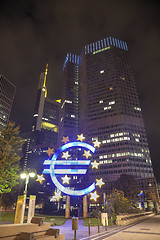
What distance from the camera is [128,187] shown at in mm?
63812

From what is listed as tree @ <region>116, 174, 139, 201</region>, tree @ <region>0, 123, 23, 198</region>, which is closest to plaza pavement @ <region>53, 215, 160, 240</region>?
tree @ <region>0, 123, 23, 198</region>

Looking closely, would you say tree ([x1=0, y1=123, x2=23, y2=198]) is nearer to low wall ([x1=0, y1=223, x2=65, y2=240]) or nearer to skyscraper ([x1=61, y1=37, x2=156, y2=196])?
low wall ([x1=0, y1=223, x2=65, y2=240])

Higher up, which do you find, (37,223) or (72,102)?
(72,102)

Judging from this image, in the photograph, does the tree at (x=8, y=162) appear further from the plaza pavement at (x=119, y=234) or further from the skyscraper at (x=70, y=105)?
the skyscraper at (x=70, y=105)

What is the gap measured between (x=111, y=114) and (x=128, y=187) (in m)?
74.0

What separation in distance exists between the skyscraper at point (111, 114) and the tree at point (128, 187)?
36930 millimetres

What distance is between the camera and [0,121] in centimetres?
14800

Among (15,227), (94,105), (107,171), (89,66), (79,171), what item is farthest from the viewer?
(89,66)

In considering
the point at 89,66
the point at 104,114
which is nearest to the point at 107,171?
the point at 104,114

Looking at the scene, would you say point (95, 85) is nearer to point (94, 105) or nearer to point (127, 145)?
point (94, 105)

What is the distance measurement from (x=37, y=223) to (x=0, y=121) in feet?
526

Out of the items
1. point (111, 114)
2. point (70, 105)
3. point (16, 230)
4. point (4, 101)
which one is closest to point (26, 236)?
point (16, 230)

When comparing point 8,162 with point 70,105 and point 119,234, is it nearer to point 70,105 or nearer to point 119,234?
point 119,234

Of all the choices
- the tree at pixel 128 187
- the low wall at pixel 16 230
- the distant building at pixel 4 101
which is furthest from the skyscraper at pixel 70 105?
the low wall at pixel 16 230
